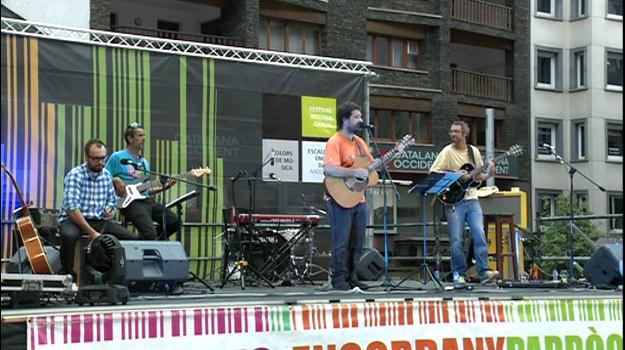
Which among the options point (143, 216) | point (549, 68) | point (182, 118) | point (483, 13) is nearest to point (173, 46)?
point (182, 118)

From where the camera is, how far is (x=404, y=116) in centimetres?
3147

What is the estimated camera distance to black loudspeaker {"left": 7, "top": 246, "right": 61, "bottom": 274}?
24.1 feet

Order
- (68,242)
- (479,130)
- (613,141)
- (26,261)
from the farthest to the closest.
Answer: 1. (613,141)
2. (479,130)
3. (26,261)
4. (68,242)

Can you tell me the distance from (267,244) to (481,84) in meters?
24.6

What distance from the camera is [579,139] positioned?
3609 centimetres

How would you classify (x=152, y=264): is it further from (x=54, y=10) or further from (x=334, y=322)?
(x=54, y=10)

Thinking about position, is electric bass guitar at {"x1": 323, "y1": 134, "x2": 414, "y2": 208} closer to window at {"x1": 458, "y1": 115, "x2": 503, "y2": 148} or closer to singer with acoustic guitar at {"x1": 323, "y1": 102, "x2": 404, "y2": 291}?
singer with acoustic guitar at {"x1": 323, "y1": 102, "x2": 404, "y2": 291}

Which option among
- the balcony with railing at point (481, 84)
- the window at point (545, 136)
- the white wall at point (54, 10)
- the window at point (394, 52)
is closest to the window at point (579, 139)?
the window at point (545, 136)

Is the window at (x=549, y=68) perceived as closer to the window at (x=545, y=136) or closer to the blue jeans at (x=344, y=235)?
the window at (x=545, y=136)

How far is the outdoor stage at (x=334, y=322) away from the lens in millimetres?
5305

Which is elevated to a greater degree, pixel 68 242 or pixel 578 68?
pixel 578 68

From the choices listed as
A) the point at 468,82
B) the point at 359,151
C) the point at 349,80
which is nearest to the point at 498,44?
the point at 468,82

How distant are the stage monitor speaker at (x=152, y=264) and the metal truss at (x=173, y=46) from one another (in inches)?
175

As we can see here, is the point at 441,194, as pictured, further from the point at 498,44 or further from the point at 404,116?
the point at 498,44
